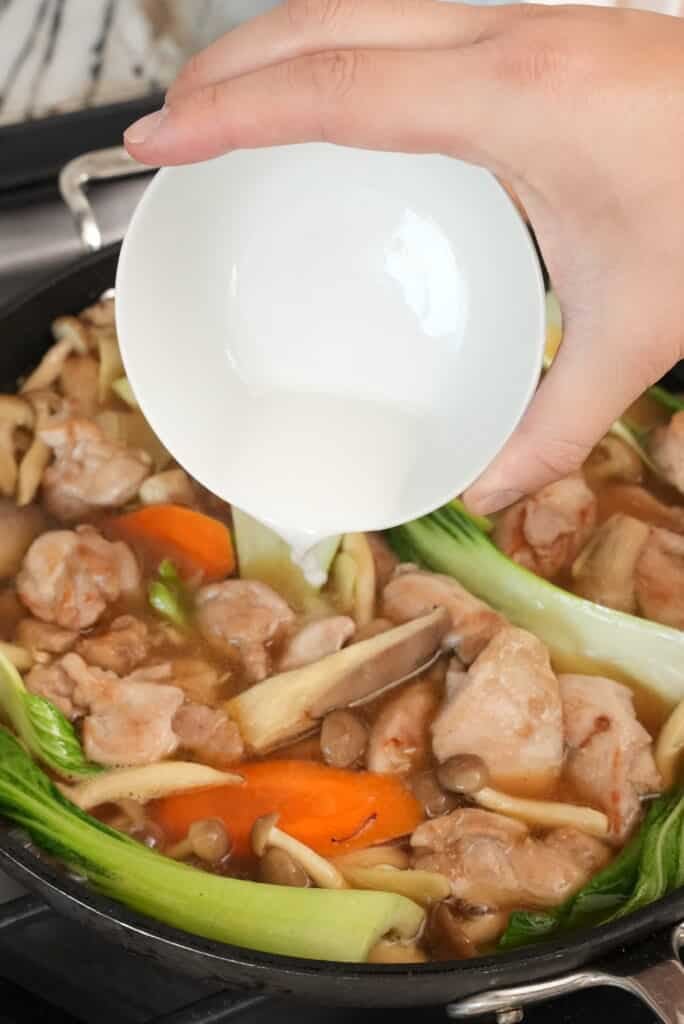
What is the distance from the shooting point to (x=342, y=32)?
1238mm

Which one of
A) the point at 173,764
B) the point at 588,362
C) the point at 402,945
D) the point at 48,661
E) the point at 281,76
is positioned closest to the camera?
the point at 281,76

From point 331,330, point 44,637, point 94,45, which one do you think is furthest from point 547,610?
point 94,45

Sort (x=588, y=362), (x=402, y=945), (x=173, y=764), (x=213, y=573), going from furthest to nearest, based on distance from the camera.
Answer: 1. (x=213, y=573)
2. (x=173, y=764)
3. (x=402, y=945)
4. (x=588, y=362)

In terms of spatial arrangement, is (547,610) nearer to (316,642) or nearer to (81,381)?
(316,642)

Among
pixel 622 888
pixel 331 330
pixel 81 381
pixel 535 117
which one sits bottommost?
pixel 622 888

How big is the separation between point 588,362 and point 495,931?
78 centimetres

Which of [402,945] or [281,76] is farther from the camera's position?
[402,945]

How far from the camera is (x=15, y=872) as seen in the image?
1296 mm

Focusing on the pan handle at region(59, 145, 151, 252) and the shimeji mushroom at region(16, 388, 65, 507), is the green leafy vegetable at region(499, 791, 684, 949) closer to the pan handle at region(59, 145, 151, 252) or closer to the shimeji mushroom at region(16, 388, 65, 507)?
the shimeji mushroom at region(16, 388, 65, 507)

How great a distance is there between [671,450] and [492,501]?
0.71 m

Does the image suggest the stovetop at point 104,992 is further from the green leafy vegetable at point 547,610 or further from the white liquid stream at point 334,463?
the white liquid stream at point 334,463

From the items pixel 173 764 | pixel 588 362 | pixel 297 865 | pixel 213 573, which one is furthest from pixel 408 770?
pixel 588 362

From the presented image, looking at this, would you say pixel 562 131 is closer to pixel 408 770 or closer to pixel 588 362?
pixel 588 362

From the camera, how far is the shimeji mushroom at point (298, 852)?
147 cm
